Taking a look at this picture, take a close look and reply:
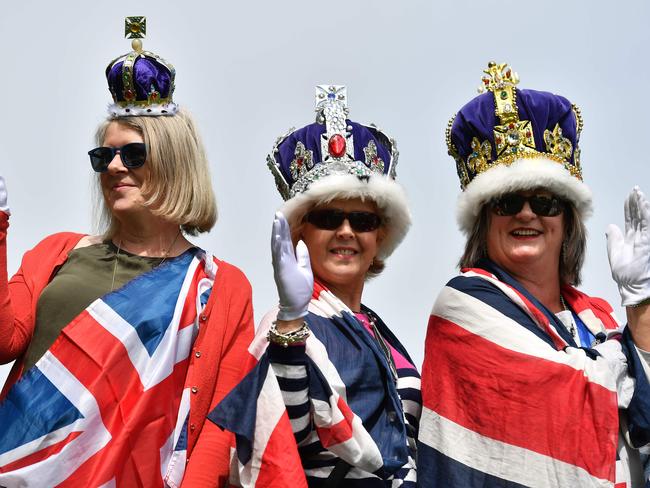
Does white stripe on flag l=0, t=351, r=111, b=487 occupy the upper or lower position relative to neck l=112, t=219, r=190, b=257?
lower

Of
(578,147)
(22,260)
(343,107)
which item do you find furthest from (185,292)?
(578,147)

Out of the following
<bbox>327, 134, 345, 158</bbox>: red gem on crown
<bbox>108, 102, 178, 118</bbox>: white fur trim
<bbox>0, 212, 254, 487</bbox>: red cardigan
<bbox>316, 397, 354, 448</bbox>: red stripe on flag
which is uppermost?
<bbox>108, 102, 178, 118</bbox>: white fur trim

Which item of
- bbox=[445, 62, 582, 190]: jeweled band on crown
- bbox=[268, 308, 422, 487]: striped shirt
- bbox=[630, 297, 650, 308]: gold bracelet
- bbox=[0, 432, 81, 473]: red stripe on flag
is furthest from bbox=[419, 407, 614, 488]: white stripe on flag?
bbox=[0, 432, 81, 473]: red stripe on flag

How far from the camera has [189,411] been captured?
5.80 metres

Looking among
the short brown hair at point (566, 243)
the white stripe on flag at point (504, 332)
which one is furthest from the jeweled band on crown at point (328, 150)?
the white stripe on flag at point (504, 332)

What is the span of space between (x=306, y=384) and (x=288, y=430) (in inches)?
8.4

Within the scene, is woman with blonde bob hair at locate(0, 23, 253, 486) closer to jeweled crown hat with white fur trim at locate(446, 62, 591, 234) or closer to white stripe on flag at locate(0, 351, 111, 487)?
white stripe on flag at locate(0, 351, 111, 487)

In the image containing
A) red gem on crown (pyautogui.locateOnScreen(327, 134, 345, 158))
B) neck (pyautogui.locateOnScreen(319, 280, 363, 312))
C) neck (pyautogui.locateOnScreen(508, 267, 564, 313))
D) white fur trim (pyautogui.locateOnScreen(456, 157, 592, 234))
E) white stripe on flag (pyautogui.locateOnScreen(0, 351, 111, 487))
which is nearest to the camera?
white stripe on flag (pyautogui.locateOnScreen(0, 351, 111, 487))

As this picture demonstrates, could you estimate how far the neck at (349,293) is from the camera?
20.8 ft

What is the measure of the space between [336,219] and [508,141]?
96 centimetres

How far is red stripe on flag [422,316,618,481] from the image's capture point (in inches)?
219

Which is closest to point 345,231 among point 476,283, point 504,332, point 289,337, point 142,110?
point 476,283

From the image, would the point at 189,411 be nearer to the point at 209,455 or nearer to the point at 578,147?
the point at 209,455

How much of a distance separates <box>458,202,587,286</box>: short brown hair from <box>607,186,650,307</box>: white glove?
1.29ft
